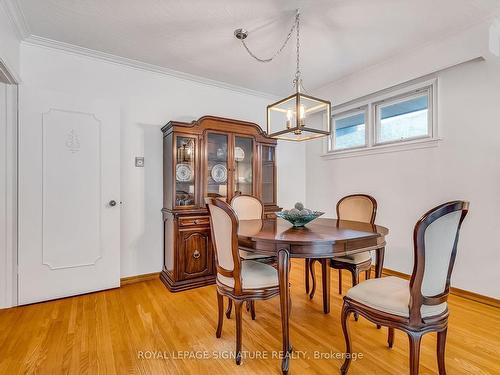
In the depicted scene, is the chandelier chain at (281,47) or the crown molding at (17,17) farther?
the chandelier chain at (281,47)

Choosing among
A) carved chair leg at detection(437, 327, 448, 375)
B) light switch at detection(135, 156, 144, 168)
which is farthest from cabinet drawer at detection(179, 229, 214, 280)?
carved chair leg at detection(437, 327, 448, 375)

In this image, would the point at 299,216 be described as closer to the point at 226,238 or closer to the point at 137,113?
the point at 226,238

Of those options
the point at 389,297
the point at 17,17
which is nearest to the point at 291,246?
the point at 389,297

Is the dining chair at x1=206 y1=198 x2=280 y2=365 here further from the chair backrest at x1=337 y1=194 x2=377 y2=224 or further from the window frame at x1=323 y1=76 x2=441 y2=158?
the window frame at x1=323 y1=76 x2=441 y2=158

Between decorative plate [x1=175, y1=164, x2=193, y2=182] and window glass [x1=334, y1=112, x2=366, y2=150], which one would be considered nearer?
decorative plate [x1=175, y1=164, x2=193, y2=182]

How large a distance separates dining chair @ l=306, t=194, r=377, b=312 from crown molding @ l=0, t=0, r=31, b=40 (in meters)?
3.30

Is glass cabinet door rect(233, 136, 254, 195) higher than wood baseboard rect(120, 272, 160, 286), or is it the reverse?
glass cabinet door rect(233, 136, 254, 195)

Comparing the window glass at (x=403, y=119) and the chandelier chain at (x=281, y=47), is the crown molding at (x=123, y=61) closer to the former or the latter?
the chandelier chain at (x=281, y=47)

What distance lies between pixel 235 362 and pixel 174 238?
1.47 metres

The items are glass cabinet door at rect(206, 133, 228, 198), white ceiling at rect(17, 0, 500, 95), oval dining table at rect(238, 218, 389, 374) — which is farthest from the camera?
glass cabinet door at rect(206, 133, 228, 198)

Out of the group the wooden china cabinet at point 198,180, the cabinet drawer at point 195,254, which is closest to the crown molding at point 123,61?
the wooden china cabinet at point 198,180

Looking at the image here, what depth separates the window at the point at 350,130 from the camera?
3.65 metres

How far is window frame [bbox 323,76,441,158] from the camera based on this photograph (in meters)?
2.83

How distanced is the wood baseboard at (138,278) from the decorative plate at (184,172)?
1.18m
